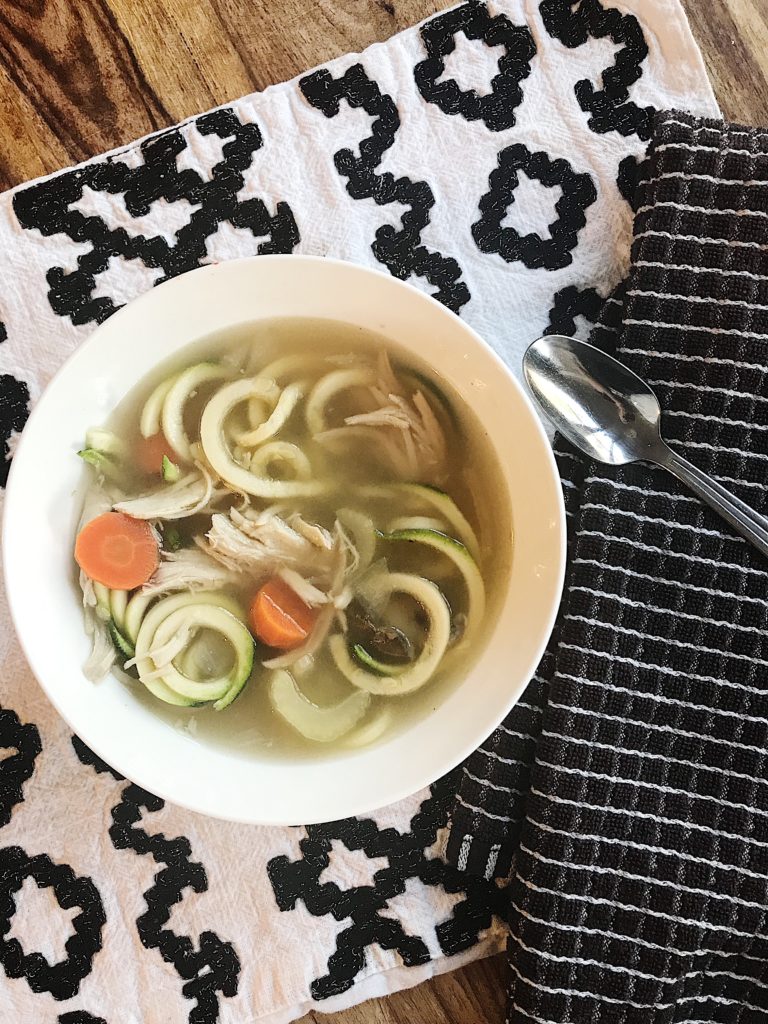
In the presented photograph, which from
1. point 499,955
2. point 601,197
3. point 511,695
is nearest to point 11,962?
point 499,955

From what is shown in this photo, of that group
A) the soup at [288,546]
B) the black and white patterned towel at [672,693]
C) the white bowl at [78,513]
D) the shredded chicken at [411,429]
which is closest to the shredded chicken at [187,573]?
the soup at [288,546]

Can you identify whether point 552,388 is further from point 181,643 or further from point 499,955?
point 499,955

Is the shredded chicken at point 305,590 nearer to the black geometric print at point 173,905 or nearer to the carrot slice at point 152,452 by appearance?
the carrot slice at point 152,452

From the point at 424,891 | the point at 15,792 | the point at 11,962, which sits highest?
the point at 15,792

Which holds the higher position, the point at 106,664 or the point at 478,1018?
the point at 106,664

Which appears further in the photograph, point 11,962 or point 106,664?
point 11,962

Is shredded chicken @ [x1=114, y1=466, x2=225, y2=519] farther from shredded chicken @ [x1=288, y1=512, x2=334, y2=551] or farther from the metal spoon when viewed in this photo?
the metal spoon

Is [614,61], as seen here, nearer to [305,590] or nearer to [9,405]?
[305,590]
